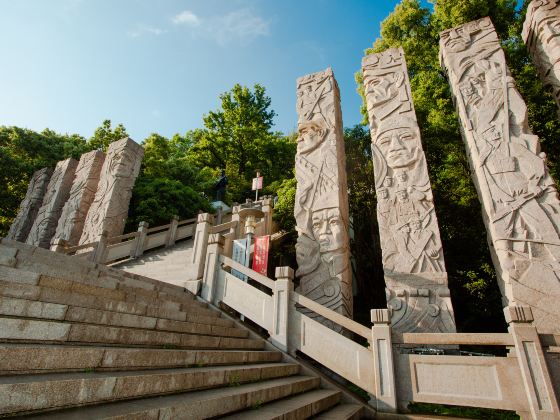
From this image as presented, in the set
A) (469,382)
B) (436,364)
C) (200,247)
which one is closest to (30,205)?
(200,247)

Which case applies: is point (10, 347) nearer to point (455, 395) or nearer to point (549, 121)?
point (455, 395)

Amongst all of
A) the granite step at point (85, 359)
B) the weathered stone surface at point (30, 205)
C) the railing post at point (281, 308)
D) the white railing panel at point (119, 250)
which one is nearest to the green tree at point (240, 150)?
A: the weathered stone surface at point (30, 205)

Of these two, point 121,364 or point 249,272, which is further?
point 249,272

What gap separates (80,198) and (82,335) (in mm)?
11298

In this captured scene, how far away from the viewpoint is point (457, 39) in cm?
838

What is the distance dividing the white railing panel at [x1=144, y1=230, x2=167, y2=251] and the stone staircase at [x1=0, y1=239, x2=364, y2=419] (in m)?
6.13

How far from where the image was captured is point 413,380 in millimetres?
3922

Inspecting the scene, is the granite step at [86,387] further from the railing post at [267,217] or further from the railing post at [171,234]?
the railing post at [171,234]

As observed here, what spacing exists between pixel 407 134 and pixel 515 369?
5520mm

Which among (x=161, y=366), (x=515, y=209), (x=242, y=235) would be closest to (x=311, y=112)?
(x=242, y=235)

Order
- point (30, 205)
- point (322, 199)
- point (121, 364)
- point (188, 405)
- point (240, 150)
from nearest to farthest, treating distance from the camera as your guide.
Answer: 1. point (188, 405)
2. point (121, 364)
3. point (322, 199)
4. point (30, 205)
5. point (240, 150)

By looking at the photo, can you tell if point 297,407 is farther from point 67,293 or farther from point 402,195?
point 402,195

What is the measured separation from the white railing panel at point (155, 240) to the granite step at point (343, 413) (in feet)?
28.5

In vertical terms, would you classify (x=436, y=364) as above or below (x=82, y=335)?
below
